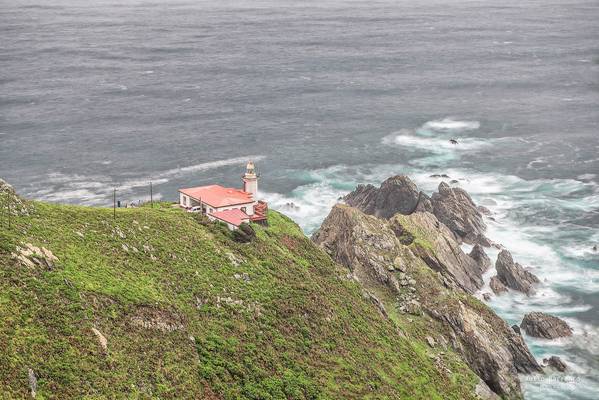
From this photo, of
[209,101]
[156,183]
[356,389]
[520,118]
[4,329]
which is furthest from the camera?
[209,101]

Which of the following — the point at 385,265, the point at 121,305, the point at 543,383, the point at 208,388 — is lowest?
the point at 543,383

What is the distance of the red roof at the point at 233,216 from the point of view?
7744cm

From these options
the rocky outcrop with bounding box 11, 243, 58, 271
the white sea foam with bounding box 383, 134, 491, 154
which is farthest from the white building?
the white sea foam with bounding box 383, 134, 491, 154

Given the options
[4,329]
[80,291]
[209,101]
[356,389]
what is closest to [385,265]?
[356,389]

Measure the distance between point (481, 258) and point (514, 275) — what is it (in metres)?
6.37

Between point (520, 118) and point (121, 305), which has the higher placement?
point (121, 305)

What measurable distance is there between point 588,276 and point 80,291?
77850 mm

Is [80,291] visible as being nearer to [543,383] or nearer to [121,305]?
[121,305]

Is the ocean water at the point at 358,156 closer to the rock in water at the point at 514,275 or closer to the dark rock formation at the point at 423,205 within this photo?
the rock in water at the point at 514,275

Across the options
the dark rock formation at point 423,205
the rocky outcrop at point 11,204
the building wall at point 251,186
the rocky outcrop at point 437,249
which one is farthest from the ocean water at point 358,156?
the rocky outcrop at point 11,204

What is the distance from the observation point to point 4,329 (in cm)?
4500

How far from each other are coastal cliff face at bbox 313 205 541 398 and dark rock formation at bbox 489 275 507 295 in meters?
1.76

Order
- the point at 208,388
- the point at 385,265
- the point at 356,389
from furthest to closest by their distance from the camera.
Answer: the point at 385,265, the point at 356,389, the point at 208,388

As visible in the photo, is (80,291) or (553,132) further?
(553,132)
